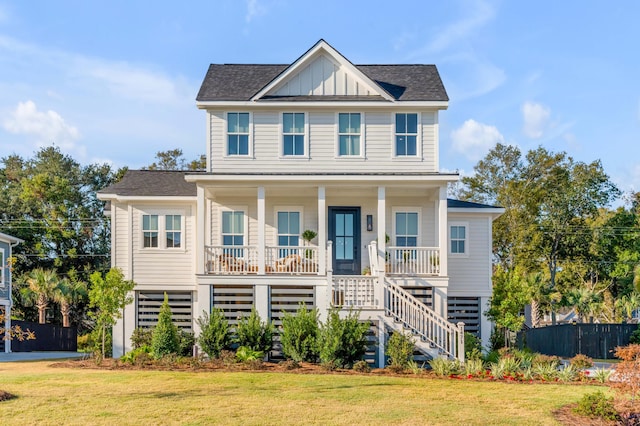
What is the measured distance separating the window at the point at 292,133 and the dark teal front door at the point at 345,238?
261cm

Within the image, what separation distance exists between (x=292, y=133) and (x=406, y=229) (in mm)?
4978

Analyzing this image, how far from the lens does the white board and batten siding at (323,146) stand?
21219 millimetres

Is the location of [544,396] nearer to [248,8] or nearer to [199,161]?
[248,8]

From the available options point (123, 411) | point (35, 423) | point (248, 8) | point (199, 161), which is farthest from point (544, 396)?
point (199, 161)

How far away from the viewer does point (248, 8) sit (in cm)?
1639

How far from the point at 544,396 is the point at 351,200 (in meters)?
10.3

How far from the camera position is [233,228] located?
2277 cm

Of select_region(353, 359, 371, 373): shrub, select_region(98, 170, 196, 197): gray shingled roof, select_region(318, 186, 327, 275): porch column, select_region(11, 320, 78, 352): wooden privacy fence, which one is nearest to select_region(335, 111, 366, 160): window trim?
select_region(318, 186, 327, 275): porch column

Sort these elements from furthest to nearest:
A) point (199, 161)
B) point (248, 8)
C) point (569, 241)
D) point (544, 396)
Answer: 1. point (199, 161)
2. point (569, 241)
3. point (248, 8)
4. point (544, 396)

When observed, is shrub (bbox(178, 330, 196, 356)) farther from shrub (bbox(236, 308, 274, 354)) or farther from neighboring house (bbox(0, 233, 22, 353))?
neighboring house (bbox(0, 233, 22, 353))

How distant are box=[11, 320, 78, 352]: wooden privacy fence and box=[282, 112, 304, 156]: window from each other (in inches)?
683

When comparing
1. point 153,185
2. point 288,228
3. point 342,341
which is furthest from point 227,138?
point 342,341

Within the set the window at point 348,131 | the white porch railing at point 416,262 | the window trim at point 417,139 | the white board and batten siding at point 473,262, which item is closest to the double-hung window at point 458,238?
the white board and batten siding at point 473,262

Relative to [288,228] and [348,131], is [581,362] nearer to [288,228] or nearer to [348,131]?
[348,131]
